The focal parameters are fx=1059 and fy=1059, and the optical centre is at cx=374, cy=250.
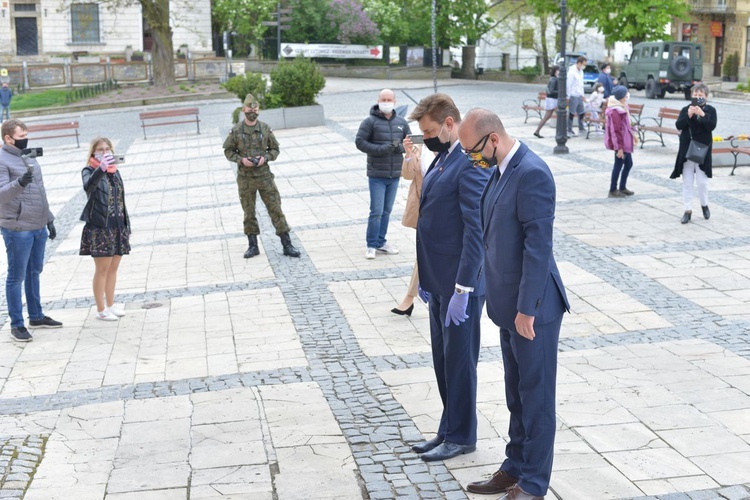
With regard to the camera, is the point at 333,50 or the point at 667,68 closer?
the point at 667,68

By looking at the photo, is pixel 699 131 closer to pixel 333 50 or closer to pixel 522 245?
pixel 522 245

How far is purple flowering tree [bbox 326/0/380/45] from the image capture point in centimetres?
5059

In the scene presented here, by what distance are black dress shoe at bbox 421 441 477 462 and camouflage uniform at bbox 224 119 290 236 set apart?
6239 millimetres

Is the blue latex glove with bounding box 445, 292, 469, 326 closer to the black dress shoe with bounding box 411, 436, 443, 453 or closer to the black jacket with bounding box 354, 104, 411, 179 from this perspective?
the black dress shoe with bounding box 411, 436, 443, 453

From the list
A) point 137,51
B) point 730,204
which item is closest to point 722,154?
point 730,204

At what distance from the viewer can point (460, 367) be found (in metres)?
6.32

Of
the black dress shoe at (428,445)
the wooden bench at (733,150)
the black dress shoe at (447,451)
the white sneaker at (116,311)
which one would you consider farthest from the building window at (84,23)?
the black dress shoe at (447,451)

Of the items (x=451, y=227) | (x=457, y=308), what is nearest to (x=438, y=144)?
(x=451, y=227)

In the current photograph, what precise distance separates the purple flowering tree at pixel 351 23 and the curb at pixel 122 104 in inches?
472

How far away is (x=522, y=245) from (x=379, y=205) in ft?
21.3

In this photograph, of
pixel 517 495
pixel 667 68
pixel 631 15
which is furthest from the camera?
pixel 631 15

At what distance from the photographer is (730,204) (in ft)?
48.0

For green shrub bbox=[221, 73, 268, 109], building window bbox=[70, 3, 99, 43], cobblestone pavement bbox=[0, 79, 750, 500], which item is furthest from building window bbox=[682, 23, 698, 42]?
cobblestone pavement bbox=[0, 79, 750, 500]

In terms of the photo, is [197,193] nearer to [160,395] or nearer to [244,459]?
[160,395]
